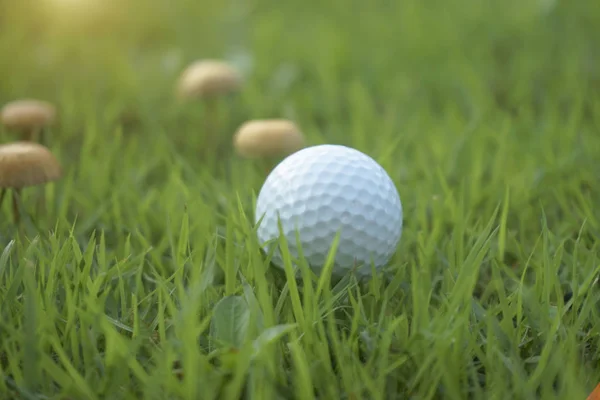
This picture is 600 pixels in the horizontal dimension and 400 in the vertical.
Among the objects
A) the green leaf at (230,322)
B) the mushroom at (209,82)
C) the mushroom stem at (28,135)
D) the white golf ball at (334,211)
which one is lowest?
the green leaf at (230,322)

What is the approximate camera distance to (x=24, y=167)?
1953 millimetres

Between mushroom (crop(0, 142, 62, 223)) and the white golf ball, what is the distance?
2.48 feet

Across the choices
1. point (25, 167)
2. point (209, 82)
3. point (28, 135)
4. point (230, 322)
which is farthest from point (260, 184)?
point (28, 135)

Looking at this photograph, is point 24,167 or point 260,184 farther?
point 260,184

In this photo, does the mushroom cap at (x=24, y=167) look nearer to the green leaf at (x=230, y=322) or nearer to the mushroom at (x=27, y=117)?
the mushroom at (x=27, y=117)

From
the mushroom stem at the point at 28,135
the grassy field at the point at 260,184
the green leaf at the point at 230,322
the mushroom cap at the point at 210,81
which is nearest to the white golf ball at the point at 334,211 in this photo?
the grassy field at the point at 260,184

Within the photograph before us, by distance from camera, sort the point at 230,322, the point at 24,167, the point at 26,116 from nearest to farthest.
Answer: the point at 230,322 < the point at 24,167 < the point at 26,116

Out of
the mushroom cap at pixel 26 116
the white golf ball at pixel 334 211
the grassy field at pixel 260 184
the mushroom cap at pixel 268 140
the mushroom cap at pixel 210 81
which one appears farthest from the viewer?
the mushroom cap at pixel 210 81

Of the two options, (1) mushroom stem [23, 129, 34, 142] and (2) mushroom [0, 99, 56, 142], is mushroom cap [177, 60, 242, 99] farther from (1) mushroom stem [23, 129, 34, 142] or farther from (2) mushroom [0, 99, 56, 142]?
(1) mushroom stem [23, 129, 34, 142]

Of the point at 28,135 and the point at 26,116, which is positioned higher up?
the point at 26,116

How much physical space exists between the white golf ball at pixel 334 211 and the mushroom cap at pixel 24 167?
0.76m

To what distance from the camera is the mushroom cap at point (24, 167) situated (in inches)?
76.0

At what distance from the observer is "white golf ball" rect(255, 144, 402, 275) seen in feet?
5.63

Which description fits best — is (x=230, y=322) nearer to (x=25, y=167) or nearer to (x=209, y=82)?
(x=25, y=167)
